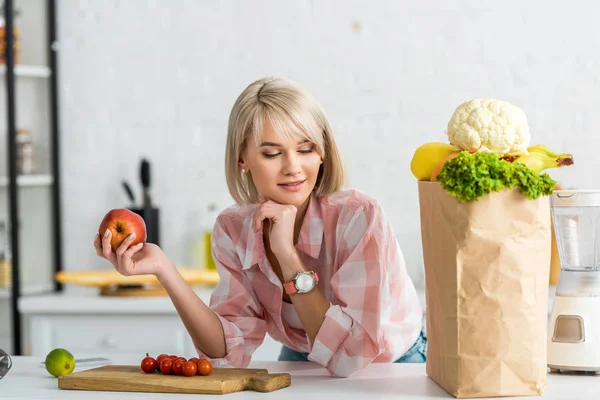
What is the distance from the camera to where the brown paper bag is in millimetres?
1160

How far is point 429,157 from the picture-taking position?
1236mm

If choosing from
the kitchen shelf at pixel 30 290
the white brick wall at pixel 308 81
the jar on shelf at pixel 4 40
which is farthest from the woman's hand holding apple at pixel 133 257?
the jar on shelf at pixel 4 40

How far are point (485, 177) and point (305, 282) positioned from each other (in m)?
0.47

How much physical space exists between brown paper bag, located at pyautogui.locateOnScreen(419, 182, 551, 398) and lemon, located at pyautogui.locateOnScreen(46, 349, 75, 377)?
645 mm

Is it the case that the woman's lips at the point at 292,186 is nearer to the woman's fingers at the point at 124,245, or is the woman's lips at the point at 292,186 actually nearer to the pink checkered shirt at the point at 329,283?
the pink checkered shirt at the point at 329,283

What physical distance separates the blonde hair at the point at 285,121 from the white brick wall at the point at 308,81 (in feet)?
4.89

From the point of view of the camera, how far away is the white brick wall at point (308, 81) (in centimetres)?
308

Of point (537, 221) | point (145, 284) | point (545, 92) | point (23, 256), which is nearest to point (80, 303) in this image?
point (145, 284)

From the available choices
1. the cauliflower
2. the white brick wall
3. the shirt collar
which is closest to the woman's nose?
the shirt collar

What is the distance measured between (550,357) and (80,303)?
199 cm

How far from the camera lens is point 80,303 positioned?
2.91 metres

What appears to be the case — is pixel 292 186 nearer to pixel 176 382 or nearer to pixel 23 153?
pixel 176 382

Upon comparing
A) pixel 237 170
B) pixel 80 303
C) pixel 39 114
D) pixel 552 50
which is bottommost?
pixel 80 303

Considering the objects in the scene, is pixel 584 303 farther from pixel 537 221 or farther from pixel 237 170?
pixel 237 170
